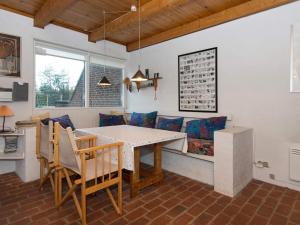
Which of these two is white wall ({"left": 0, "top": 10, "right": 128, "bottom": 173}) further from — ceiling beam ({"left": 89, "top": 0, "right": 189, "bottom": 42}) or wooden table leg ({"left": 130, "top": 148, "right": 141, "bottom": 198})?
wooden table leg ({"left": 130, "top": 148, "right": 141, "bottom": 198})

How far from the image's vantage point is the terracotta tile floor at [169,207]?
1840 millimetres

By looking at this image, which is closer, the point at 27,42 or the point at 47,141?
the point at 47,141

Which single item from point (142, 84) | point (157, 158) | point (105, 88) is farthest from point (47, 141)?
point (142, 84)

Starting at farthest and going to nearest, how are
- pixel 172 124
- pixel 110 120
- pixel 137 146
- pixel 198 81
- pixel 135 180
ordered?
pixel 110 120 < pixel 198 81 < pixel 172 124 < pixel 135 180 < pixel 137 146

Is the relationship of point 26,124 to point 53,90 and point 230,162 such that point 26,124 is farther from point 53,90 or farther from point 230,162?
point 230,162

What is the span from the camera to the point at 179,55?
3.76 m

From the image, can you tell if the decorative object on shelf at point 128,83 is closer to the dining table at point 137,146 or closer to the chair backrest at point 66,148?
the dining table at point 137,146

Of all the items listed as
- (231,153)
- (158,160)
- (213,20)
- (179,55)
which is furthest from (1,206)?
(213,20)

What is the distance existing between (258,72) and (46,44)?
11.9ft

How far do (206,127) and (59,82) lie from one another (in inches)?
115

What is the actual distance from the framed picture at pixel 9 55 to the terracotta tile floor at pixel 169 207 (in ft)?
5.65

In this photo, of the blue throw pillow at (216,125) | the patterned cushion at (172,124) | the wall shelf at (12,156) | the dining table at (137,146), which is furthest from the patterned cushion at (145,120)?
the wall shelf at (12,156)

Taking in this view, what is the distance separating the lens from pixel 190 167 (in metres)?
2.88

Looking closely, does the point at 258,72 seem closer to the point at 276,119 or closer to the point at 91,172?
the point at 276,119
